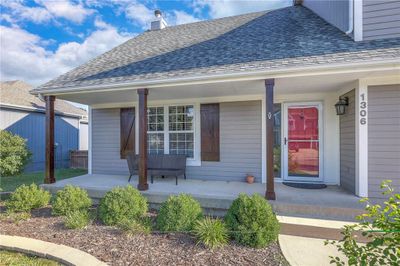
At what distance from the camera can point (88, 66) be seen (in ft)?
22.4

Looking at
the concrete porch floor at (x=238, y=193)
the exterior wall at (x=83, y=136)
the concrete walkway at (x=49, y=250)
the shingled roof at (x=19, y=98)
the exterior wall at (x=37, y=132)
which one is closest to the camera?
the concrete walkway at (x=49, y=250)

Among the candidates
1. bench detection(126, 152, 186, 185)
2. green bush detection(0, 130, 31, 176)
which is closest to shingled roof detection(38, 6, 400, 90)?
bench detection(126, 152, 186, 185)

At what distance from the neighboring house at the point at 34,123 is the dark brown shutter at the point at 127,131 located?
6.32 m

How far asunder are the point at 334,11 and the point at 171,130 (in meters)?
5.04

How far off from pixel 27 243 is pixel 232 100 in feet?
16.5

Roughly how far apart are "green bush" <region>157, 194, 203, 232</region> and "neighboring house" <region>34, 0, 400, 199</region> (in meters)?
1.53

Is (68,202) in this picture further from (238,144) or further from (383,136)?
(383,136)

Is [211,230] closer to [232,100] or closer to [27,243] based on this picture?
[27,243]

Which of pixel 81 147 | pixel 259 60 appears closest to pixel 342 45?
pixel 259 60

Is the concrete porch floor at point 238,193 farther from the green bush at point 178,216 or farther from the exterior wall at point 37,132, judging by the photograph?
the exterior wall at point 37,132

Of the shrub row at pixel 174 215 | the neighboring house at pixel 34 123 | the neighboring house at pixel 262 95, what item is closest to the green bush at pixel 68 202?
the shrub row at pixel 174 215

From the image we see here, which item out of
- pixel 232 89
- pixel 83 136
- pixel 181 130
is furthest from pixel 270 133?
pixel 83 136

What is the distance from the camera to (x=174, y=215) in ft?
11.5

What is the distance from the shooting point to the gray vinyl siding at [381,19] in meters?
4.17
